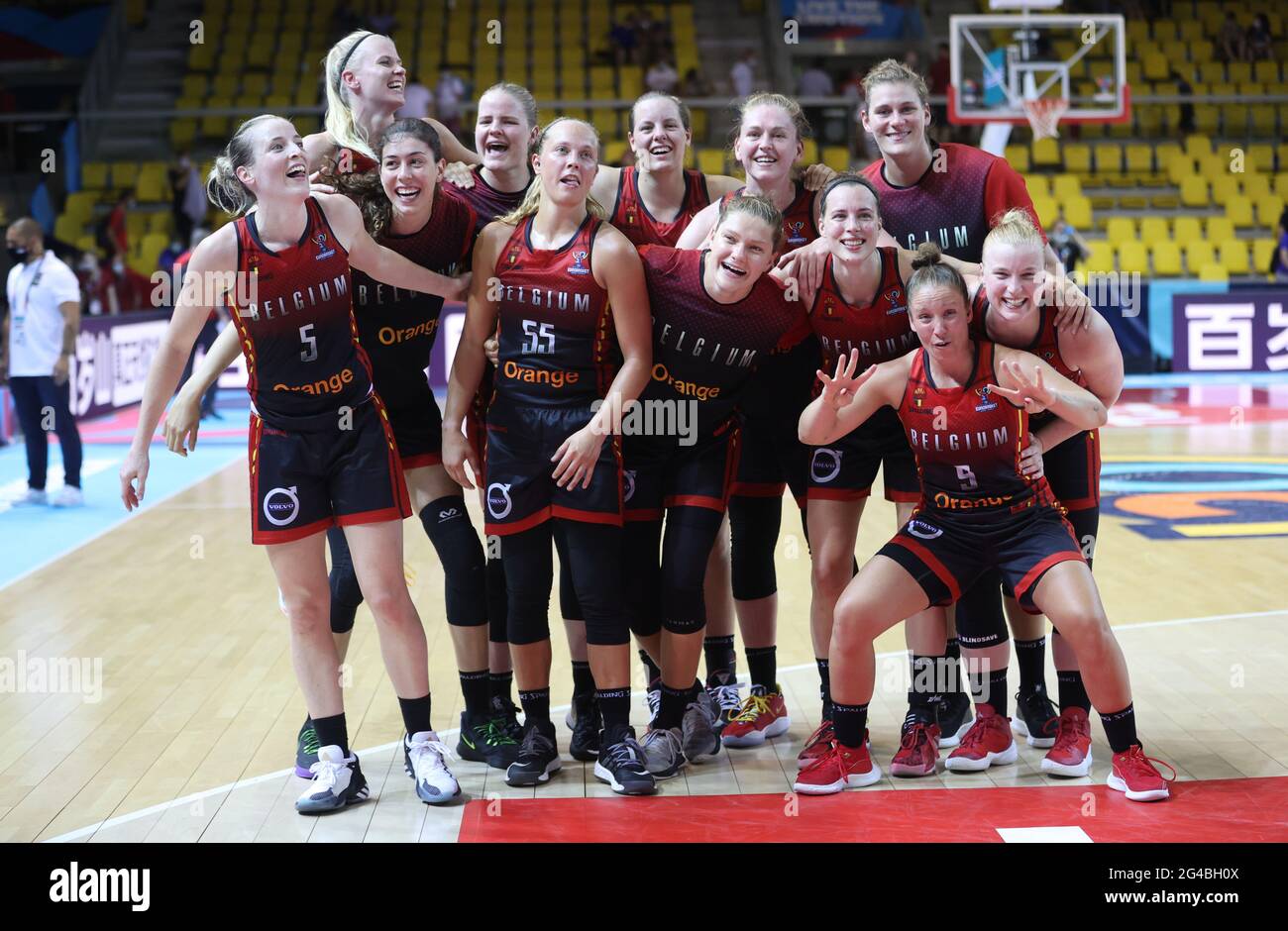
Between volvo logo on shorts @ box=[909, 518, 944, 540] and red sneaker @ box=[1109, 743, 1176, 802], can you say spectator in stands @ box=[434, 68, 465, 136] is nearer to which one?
volvo logo on shorts @ box=[909, 518, 944, 540]

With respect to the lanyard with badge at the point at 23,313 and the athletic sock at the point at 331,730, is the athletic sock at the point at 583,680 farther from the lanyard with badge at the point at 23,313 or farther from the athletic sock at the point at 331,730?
the lanyard with badge at the point at 23,313

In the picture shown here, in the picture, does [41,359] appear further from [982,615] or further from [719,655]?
[982,615]

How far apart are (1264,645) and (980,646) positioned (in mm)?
1976

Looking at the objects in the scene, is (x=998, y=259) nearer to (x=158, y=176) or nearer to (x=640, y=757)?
(x=640, y=757)

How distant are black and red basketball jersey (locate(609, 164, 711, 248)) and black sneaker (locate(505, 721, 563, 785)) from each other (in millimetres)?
1599

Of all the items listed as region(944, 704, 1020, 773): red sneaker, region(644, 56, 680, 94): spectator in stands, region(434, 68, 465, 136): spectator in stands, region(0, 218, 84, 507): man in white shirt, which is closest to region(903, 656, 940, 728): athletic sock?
region(944, 704, 1020, 773): red sneaker

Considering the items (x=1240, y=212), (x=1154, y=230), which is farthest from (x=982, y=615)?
(x=1240, y=212)

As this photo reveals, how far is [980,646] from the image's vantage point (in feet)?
14.6

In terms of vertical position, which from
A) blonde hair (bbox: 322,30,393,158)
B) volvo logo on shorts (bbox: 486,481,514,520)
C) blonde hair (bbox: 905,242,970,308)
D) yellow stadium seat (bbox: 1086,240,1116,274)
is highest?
yellow stadium seat (bbox: 1086,240,1116,274)

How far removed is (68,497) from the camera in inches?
368

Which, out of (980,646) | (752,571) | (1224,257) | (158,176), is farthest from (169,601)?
(1224,257)

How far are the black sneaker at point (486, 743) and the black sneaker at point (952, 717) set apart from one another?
1418 mm

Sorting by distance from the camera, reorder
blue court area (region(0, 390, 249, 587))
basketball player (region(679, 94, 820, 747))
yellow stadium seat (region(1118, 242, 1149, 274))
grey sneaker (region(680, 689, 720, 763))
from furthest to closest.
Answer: yellow stadium seat (region(1118, 242, 1149, 274)) < blue court area (region(0, 390, 249, 587)) < grey sneaker (region(680, 689, 720, 763)) < basketball player (region(679, 94, 820, 747))

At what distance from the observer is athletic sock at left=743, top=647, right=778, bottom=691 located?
15.9 feet
